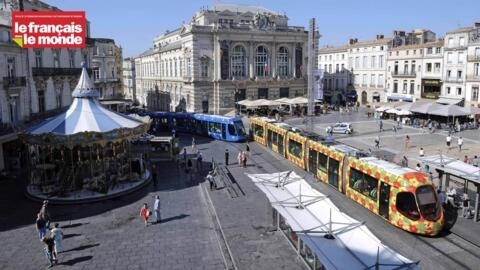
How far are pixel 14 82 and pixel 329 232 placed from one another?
87.3ft

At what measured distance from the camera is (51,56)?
118 ft

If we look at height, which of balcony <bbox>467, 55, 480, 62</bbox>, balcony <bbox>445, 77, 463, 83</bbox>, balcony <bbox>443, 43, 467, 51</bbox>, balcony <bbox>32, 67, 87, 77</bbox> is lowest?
balcony <bbox>445, 77, 463, 83</bbox>

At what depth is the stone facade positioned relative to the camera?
57.0 m

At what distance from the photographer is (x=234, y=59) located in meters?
58.9

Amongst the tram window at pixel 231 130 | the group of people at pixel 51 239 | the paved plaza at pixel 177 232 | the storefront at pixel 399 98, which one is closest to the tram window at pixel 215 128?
the tram window at pixel 231 130

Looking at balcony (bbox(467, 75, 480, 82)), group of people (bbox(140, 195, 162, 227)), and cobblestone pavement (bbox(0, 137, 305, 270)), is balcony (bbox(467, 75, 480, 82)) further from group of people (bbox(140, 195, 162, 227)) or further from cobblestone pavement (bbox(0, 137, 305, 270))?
group of people (bbox(140, 195, 162, 227))

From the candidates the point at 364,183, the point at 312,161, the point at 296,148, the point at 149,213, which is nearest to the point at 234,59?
the point at 296,148

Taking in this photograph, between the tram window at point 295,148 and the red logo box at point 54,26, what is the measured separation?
1523 cm

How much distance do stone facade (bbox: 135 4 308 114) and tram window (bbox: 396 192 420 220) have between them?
42856 mm

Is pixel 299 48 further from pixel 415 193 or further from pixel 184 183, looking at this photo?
pixel 415 193

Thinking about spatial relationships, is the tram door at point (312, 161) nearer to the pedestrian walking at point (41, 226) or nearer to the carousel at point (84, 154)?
the carousel at point (84, 154)

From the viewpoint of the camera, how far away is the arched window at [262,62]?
60.2 meters

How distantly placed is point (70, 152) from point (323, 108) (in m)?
43.2

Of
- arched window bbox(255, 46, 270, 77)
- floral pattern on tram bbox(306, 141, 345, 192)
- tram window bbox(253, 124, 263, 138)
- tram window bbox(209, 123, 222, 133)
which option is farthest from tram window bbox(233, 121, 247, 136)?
arched window bbox(255, 46, 270, 77)
